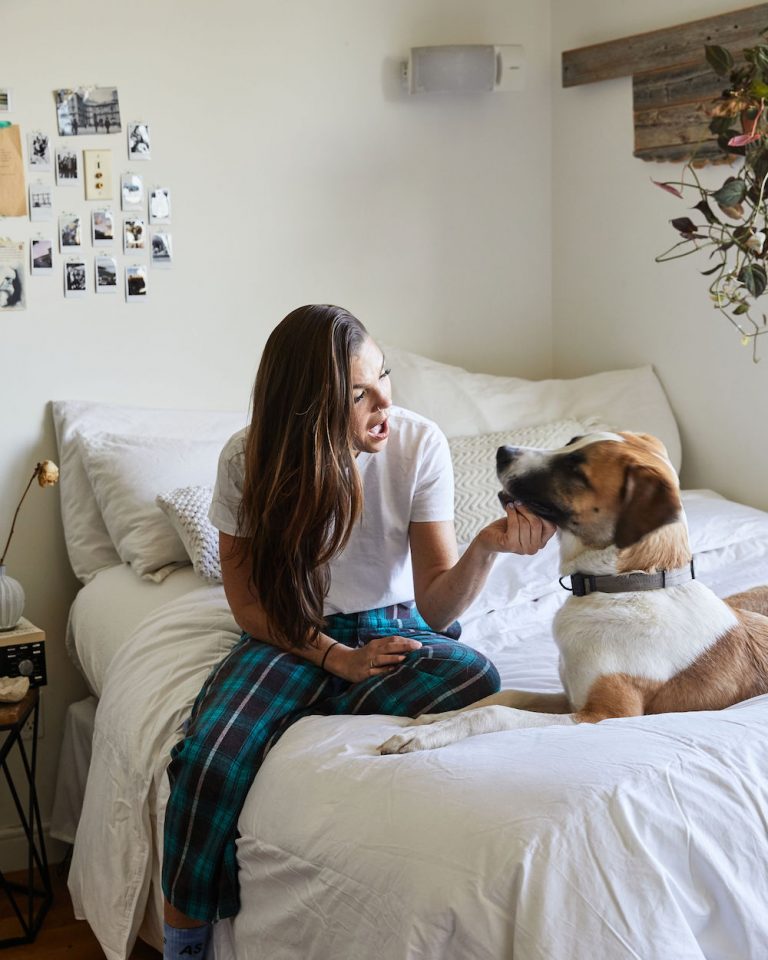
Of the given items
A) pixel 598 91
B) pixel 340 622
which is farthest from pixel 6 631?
pixel 598 91

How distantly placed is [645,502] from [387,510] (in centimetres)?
49

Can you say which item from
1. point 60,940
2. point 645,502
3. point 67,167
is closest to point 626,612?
point 645,502

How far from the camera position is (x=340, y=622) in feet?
6.01

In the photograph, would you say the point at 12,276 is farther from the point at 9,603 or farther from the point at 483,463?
the point at 483,463

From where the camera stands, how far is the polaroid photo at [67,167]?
2604mm

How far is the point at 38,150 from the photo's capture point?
2576 mm

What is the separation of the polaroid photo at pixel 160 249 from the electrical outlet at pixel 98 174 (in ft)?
0.47

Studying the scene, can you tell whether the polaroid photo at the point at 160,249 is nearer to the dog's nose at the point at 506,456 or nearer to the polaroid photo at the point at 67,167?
the polaroid photo at the point at 67,167

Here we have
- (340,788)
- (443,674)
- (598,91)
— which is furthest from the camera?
(598,91)

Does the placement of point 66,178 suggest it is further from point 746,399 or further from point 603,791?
point 603,791

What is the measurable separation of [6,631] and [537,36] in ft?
7.23

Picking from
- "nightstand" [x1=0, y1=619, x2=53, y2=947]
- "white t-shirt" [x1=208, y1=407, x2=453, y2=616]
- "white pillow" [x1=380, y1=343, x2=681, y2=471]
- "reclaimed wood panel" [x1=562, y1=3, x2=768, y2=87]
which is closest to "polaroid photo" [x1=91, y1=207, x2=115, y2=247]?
"white pillow" [x1=380, y1=343, x2=681, y2=471]

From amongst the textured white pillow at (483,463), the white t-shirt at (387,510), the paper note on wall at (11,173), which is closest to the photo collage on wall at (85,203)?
the paper note on wall at (11,173)

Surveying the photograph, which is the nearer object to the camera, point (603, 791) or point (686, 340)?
point (603, 791)
